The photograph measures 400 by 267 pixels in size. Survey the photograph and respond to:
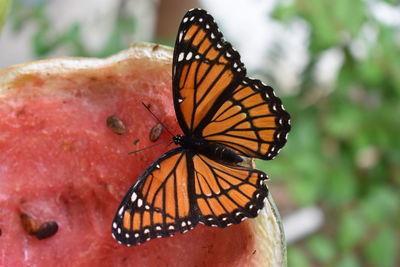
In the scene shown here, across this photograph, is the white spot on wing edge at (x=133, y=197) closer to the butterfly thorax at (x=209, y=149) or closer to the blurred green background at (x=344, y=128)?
the butterfly thorax at (x=209, y=149)

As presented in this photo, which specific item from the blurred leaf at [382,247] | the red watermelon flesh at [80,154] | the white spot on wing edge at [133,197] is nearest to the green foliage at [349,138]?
the blurred leaf at [382,247]

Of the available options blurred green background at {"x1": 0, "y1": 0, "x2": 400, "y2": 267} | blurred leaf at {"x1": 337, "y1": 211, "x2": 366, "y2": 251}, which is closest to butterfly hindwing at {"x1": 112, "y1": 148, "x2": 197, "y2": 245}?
blurred green background at {"x1": 0, "y1": 0, "x2": 400, "y2": 267}

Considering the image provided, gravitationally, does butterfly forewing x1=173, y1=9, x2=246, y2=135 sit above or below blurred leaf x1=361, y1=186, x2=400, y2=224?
above

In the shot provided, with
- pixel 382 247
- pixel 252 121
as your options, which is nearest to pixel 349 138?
pixel 382 247

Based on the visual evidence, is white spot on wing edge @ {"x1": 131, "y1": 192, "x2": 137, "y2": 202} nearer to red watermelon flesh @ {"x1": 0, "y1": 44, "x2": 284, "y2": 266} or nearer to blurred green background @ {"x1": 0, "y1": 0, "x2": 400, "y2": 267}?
red watermelon flesh @ {"x1": 0, "y1": 44, "x2": 284, "y2": 266}

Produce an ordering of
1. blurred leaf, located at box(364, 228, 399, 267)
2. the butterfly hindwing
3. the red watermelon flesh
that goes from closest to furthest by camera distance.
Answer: the butterfly hindwing, the red watermelon flesh, blurred leaf, located at box(364, 228, 399, 267)

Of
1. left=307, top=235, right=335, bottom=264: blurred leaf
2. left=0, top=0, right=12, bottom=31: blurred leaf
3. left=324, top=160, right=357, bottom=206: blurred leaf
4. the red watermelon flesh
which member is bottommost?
left=307, top=235, right=335, bottom=264: blurred leaf

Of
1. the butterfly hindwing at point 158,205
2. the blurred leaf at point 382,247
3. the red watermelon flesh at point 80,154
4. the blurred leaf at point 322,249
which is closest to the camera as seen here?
the butterfly hindwing at point 158,205

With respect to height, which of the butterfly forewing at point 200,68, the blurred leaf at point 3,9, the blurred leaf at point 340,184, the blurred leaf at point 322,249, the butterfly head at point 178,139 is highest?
the butterfly forewing at point 200,68
